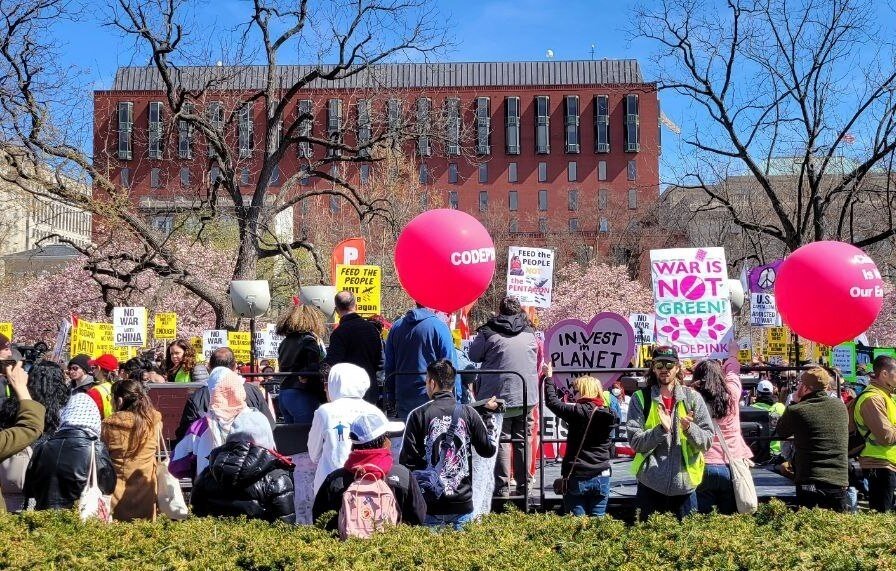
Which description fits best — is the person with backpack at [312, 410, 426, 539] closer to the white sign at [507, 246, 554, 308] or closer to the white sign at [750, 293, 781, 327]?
the white sign at [507, 246, 554, 308]

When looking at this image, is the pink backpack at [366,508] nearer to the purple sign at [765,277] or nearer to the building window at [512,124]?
the purple sign at [765,277]

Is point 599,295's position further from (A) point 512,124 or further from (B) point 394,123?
(B) point 394,123

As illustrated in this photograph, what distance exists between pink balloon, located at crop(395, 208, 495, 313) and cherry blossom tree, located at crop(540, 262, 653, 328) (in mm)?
58286

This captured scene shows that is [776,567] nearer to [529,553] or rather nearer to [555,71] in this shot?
[529,553]

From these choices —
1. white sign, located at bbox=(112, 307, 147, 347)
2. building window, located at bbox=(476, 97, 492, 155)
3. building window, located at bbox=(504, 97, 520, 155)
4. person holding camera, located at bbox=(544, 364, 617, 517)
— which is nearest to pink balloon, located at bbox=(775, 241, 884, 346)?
person holding camera, located at bbox=(544, 364, 617, 517)

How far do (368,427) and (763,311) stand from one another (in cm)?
1654

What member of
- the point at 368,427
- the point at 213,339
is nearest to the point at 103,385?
the point at 368,427

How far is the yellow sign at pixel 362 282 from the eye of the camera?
53.2 feet

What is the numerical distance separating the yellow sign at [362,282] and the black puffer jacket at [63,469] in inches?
373

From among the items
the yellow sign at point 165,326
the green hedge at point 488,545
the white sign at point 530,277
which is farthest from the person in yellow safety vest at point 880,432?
the yellow sign at point 165,326

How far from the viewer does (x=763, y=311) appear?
21.2m

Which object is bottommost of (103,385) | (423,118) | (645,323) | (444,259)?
(103,385)

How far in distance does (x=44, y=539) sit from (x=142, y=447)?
1.59 metres

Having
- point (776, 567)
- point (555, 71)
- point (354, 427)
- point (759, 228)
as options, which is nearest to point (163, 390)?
point (354, 427)
